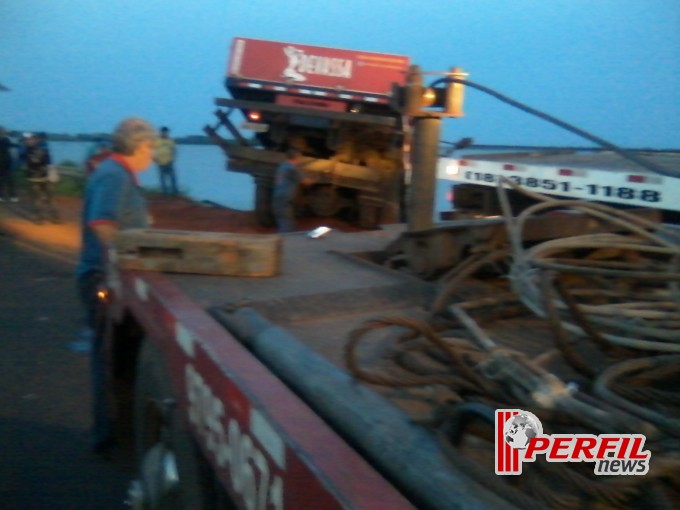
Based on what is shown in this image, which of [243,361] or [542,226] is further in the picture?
[542,226]

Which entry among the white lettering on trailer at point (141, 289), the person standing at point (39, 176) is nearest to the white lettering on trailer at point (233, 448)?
the white lettering on trailer at point (141, 289)

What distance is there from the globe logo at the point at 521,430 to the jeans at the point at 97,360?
114 inches

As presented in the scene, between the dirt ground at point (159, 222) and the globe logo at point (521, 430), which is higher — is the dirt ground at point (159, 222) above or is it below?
below

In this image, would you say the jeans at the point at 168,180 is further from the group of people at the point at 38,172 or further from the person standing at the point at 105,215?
the person standing at the point at 105,215

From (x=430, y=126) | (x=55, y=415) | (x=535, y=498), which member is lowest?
(x=55, y=415)

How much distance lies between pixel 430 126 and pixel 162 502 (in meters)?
2.23

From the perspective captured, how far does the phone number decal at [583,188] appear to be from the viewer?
21.6 ft

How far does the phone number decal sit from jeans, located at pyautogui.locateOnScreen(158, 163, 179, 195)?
1570 cm

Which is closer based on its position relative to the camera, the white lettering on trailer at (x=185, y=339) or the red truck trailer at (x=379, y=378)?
the red truck trailer at (x=379, y=378)

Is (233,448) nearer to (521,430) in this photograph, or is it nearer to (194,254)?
(521,430)

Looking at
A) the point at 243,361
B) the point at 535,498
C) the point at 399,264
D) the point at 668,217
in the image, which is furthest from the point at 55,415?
the point at 668,217

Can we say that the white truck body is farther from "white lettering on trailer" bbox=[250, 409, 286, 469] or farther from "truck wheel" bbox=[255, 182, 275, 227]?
"truck wheel" bbox=[255, 182, 275, 227]

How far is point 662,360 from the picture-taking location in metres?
2.08

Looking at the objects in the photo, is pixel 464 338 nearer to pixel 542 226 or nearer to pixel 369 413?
pixel 369 413
